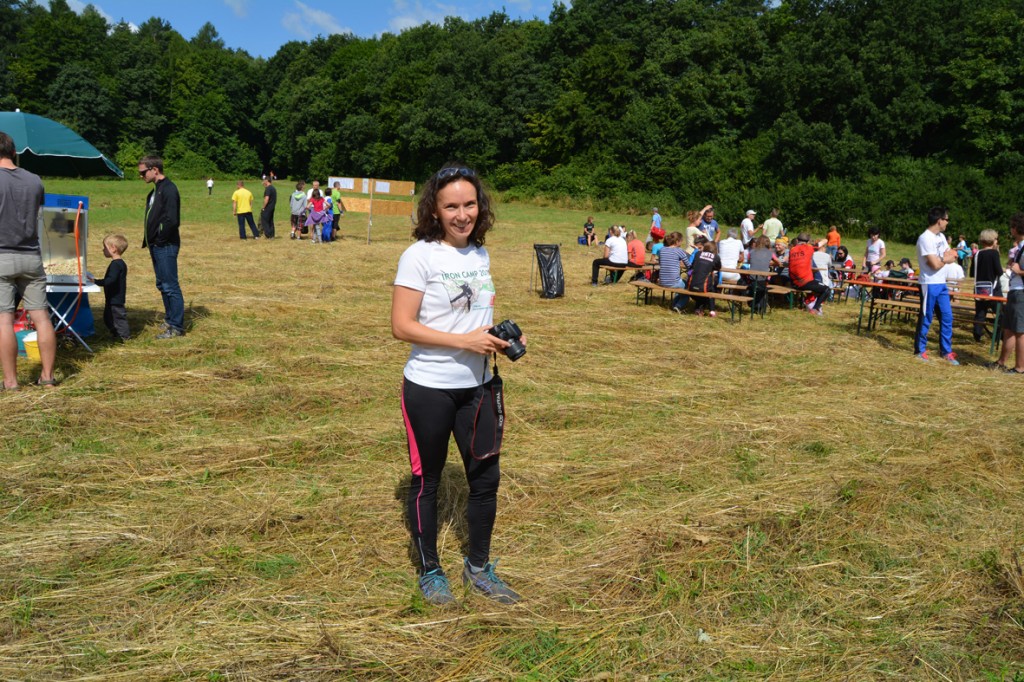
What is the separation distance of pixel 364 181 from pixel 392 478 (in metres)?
17.7

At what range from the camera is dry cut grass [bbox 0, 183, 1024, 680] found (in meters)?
2.92

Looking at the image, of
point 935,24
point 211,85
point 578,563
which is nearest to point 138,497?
point 578,563

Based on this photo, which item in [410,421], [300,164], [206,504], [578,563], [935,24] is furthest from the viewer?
[300,164]

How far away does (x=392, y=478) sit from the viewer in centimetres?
452

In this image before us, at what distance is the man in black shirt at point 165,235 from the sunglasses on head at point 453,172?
214 inches

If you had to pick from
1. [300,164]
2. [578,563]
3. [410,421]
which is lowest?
[578,563]

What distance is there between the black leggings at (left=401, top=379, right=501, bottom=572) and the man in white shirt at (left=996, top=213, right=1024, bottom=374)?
6.71 meters

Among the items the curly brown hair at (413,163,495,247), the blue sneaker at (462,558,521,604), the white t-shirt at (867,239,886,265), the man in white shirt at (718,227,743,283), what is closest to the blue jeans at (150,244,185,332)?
the curly brown hair at (413,163,495,247)

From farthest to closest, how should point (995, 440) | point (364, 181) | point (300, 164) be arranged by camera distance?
point (300, 164)
point (364, 181)
point (995, 440)

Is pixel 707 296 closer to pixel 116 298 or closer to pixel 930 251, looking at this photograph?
pixel 930 251

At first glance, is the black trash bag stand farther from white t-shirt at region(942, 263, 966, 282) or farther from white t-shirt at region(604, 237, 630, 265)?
white t-shirt at region(942, 263, 966, 282)

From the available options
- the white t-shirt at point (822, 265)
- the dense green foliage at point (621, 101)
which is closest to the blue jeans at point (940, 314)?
the white t-shirt at point (822, 265)

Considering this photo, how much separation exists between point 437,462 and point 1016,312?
7.05 meters

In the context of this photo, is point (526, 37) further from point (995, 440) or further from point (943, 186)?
point (995, 440)
